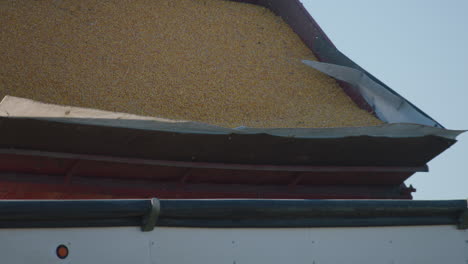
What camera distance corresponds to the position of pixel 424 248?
2.90 metres

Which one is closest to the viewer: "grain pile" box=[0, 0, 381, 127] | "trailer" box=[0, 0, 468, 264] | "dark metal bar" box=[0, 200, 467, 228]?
"dark metal bar" box=[0, 200, 467, 228]

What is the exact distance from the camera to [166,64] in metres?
4.93

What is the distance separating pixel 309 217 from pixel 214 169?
140 centimetres

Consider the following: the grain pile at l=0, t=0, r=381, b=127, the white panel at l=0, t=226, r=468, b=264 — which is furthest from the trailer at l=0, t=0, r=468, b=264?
the grain pile at l=0, t=0, r=381, b=127

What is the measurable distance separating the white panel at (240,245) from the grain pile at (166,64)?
1593mm

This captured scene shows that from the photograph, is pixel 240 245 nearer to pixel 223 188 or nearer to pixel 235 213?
pixel 235 213

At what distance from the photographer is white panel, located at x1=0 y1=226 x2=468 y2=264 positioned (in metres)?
2.20

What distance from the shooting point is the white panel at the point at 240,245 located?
2201 mm

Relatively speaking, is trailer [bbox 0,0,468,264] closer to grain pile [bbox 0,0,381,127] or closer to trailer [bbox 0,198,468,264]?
trailer [bbox 0,198,468,264]

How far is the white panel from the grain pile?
1.59 metres

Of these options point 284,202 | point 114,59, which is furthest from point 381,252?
point 114,59

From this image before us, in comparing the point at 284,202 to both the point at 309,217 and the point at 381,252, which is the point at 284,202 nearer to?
the point at 309,217

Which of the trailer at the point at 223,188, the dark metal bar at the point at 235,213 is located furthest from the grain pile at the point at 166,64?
the dark metal bar at the point at 235,213

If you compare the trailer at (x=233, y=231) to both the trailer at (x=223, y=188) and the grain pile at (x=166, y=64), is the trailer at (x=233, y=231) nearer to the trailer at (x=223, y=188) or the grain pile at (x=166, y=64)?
the trailer at (x=223, y=188)
